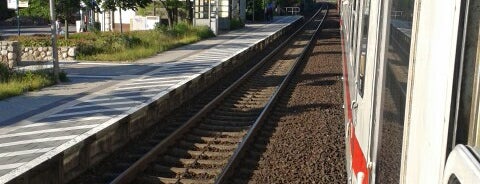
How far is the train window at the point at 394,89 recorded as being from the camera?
247 cm

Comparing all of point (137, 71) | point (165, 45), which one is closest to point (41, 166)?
point (137, 71)

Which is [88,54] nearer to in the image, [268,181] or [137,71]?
[137,71]

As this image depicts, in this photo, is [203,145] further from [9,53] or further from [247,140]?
[9,53]

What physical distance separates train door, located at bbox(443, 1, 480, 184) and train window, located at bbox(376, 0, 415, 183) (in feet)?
2.65

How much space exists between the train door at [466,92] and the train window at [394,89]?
81 cm

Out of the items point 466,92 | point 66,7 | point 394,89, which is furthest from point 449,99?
point 66,7

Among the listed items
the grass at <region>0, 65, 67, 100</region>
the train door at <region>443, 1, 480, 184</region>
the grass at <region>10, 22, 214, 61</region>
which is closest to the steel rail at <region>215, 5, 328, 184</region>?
the grass at <region>0, 65, 67, 100</region>

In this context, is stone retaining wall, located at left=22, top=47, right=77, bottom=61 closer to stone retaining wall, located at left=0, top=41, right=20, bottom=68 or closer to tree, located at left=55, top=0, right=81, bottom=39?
stone retaining wall, located at left=0, top=41, right=20, bottom=68

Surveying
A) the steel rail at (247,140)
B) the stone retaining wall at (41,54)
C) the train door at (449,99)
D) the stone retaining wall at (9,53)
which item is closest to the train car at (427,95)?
the train door at (449,99)

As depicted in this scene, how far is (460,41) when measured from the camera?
1584 millimetres

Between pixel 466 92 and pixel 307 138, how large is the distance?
890 cm

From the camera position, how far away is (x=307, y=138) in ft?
34.2

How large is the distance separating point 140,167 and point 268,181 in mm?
1750

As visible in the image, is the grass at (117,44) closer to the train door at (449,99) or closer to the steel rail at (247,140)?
the steel rail at (247,140)
